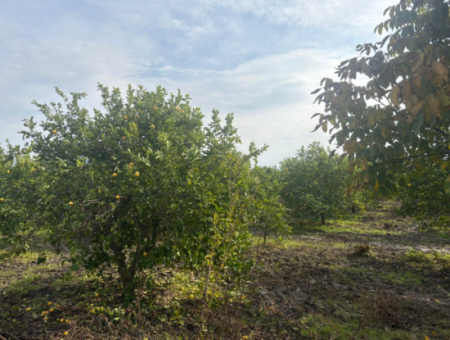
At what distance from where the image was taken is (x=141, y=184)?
410cm

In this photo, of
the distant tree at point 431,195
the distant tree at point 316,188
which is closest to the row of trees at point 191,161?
the distant tree at point 431,195

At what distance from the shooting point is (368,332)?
14.1ft

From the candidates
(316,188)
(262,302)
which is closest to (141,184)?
(262,302)

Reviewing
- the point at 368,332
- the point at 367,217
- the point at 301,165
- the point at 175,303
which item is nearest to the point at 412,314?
the point at 368,332

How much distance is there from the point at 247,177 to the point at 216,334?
7.46ft

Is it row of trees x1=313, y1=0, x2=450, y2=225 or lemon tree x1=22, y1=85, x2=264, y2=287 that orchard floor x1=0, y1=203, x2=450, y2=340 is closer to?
lemon tree x1=22, y1=85, x2=264, y2=287

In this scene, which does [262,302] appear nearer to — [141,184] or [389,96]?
[141,184]

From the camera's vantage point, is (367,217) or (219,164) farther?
(367,217)

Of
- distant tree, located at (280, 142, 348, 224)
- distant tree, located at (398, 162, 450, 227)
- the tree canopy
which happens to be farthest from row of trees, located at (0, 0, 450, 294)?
distant tree, located at (280, 142, 348, 224)

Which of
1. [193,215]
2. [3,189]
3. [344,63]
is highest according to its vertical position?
[344,63]

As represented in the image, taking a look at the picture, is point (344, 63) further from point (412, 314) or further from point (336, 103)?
point (412, 314)

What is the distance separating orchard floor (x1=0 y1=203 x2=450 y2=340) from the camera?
3.98 meters

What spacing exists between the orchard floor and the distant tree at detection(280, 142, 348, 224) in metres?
6.23

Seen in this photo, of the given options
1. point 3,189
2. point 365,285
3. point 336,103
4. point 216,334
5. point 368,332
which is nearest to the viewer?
point 336,103
